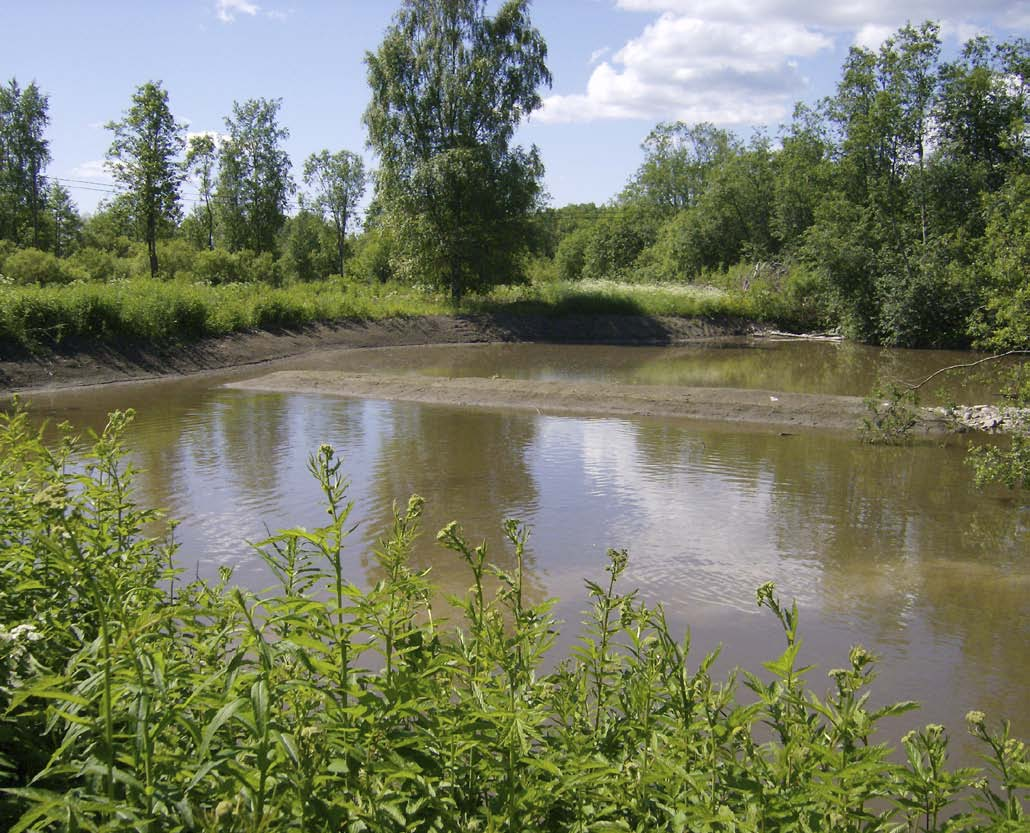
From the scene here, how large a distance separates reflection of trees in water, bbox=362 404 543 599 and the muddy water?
5cm

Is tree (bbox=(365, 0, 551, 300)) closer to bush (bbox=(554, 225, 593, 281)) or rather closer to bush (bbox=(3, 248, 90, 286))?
bush (bbox=(3, 248, 90, 286))

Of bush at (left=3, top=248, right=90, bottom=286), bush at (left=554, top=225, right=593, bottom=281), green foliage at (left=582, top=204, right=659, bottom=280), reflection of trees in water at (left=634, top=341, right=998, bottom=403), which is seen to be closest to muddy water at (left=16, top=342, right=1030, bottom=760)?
reflection of trees in water at (left=634, top=341, right=998, bottom=403)

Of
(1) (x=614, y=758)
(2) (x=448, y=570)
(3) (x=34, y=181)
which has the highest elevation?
(3) (x=34, y=181)

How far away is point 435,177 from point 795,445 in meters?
25.2

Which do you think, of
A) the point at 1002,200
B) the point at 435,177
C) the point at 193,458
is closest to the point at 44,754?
the point at 193,458

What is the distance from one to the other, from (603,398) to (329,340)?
1634cm

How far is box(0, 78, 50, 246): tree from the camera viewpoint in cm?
5475

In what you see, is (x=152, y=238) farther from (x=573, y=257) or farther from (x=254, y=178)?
(x=573, y=257)

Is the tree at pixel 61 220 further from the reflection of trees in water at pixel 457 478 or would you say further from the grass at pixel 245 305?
the reflection of trees in water at pixel 457 478

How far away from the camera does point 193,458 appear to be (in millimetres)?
14352

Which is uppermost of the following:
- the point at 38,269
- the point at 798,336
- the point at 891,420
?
the point at 38,269

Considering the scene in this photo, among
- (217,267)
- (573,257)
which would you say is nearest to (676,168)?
(573,257)

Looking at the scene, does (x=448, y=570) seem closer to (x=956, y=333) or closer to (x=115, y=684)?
(x=115, y=684)

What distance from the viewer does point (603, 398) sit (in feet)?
65.5
